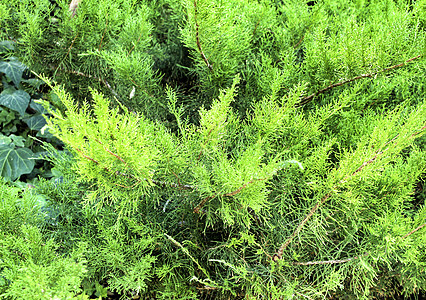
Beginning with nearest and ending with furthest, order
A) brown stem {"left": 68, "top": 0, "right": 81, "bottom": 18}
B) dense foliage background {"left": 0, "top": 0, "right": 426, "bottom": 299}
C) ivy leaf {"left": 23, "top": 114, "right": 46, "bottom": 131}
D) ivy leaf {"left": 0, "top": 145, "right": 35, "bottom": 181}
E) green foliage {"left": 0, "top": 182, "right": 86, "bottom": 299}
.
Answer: green foliage {"left": 0, "top": 182, "right": 86, "bottom": 299}, dense foliage background {"left": 0, "top": 0, "right": 426, "bottom": 299}, brown stem {"left": 68, "top": 0, "right": 81, "bottom": 18}, ivy leaf {"left": 0, "top": 145, "right": 35, "bottom": 181}, ivy leaf {"left": 23, "top": 114, "right": 46, "bottom": 131}

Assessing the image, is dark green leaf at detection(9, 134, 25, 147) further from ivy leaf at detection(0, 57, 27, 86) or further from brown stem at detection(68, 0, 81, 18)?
brown stem at detection(68, 0, 81, 18)

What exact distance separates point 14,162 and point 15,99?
457 millimetres

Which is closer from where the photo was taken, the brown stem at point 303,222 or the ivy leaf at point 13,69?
the brown stem at point 303,222

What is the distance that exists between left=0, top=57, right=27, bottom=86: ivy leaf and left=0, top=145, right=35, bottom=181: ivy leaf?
1.46ft

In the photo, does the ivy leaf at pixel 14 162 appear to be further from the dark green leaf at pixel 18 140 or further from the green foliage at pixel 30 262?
the green foliage at pixel 30 262

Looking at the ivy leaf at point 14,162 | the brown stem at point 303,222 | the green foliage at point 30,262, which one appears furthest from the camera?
the ivy leaf at point 14,162

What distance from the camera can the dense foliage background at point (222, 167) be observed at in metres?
0.85

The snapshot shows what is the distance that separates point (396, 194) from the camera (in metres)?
1.13

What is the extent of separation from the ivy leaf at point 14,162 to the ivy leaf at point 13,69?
0.45 m

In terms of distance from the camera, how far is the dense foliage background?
0.85m

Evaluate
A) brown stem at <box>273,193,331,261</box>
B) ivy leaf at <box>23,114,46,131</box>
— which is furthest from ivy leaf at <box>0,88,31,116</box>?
brown stem at <box>273,193,331,261</box>

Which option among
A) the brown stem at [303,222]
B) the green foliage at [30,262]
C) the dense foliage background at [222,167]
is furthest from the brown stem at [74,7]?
the brown stem at [303,222]

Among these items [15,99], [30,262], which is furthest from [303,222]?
[15,99]

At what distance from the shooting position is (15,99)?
2088 millimetres
